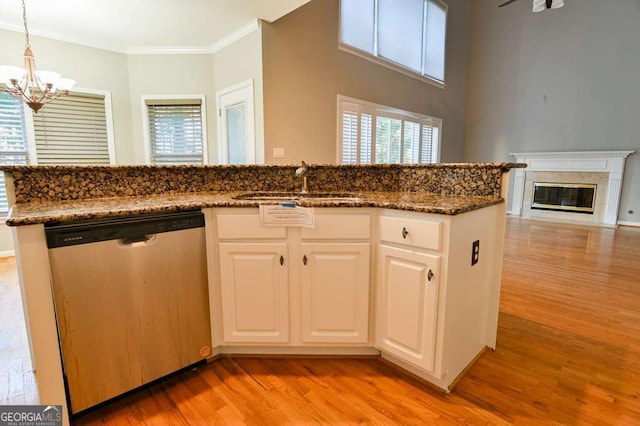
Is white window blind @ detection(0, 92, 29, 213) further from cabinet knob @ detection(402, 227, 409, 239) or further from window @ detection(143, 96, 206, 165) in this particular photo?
cabinet knob @ detection(402, 227, 409, 239)

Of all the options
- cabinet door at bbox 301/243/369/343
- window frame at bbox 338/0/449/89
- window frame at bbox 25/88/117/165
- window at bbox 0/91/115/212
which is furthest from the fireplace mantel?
window at bbox 0/91/115/212

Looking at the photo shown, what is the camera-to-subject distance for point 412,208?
144 centimetres

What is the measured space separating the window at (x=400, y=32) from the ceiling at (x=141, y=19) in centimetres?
158

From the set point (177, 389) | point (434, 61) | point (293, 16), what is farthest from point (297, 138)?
point (434, 61)

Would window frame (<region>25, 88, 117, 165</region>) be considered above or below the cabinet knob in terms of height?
above

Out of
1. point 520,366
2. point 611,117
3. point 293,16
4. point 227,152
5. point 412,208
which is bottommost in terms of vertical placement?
point 520,366

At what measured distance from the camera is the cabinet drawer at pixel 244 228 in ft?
5.25

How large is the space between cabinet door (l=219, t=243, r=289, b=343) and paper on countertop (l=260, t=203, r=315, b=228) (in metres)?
0.14

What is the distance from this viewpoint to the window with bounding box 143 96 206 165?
14.5 ft

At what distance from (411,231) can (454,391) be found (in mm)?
826

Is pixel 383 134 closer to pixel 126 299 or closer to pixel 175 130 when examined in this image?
pixel 175 130

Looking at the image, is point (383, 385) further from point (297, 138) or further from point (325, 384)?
point (297, 138)

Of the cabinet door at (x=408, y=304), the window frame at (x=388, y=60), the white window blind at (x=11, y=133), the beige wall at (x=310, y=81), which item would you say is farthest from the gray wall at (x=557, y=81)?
the white window blind at (x=11, y=133)

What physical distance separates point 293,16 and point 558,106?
549 centimetres
